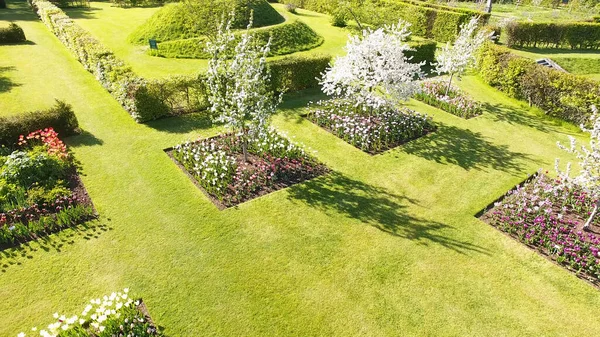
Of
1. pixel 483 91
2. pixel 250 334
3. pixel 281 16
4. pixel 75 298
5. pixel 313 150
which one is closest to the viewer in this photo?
pixel 250 334

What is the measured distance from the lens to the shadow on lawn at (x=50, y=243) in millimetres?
9945

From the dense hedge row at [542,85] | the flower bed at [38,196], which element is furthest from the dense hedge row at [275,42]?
the flower bed at [38,196]

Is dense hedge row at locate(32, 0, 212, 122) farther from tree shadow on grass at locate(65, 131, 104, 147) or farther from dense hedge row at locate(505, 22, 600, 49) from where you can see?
dense hedge row at locate(505, 22, 600, 49)

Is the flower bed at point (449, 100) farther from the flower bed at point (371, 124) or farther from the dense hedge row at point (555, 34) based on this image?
the dense hedge row at point (555, 34)

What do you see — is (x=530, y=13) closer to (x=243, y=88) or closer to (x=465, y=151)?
(x=465, y=151)

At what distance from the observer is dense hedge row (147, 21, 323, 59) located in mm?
27438

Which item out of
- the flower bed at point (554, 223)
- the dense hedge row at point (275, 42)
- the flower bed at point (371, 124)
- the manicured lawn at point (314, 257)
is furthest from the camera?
the dense hedge row at point (275, 42)

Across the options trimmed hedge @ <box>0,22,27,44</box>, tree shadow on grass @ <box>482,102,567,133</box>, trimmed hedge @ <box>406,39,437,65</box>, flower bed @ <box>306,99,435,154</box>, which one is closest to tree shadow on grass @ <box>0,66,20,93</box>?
trimmed hedge @ <box>0,22,27,44</box>

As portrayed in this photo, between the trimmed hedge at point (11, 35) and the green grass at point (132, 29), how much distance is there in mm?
5494

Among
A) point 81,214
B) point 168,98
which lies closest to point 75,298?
point 81,214

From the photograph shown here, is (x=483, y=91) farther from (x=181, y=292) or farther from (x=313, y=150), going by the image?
(x=181, y=292)

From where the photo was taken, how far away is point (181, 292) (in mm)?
9305

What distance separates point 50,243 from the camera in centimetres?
1052

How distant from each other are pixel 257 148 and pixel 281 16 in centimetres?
2441
